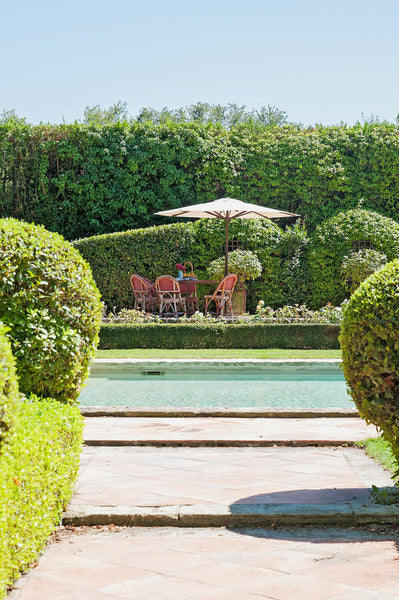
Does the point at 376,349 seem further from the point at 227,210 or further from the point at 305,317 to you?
the point at 227,210

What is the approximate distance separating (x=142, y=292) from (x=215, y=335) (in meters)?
3.09

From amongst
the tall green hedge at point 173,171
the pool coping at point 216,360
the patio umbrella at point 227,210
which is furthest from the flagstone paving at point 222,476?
the tall green hedge at point 173,171

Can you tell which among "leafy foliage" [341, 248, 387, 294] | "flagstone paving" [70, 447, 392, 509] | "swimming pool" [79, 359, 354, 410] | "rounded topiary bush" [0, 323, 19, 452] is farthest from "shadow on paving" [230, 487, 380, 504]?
"leafy foliage" [341, 248, 387, 294]

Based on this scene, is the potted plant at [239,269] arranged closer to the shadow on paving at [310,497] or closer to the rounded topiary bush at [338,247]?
the rounded topiary bush at [338,247]

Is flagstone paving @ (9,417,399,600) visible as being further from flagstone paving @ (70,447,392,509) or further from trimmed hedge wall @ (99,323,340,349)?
trimmed hedge wall @ (99,323,340,349)

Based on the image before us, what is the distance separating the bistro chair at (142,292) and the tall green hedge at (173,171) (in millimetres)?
3358

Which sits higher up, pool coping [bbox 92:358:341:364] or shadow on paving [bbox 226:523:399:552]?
shadow on paving [bbox 226:523:399:552]

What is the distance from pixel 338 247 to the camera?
16.0 meters

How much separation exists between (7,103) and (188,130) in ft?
47.4

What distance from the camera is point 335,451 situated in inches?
186

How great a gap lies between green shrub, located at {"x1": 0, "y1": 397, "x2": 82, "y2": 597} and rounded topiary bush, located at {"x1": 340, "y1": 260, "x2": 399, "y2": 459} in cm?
153

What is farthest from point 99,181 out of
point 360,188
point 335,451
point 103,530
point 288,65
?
point 103,530

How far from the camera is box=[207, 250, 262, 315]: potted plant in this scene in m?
14.7

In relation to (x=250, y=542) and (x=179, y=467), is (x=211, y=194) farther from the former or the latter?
(x=250, y=542)
